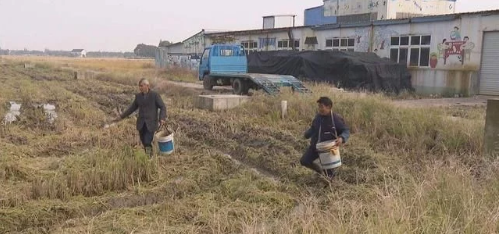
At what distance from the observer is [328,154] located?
630cm

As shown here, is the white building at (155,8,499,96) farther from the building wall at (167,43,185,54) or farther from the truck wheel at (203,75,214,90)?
the building wall at (167,43,185,54)

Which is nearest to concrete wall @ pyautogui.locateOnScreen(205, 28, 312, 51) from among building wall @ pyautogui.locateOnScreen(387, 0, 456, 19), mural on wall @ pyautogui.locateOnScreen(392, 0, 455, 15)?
building wall @ pyautogui.locateOnScreen(387, 0, 456, 19)

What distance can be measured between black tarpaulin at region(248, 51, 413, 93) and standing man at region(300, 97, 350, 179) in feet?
41.3

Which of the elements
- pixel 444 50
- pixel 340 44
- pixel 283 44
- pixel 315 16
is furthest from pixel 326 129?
pixel 315 16

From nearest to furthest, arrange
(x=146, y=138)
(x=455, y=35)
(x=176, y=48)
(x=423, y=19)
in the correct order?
(x=146, y=138) → (x=455, y=35) → (x=423, y=19) → (x=176, y=48)

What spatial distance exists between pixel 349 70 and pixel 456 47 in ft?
14.5

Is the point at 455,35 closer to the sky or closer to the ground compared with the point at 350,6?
closer to the ground

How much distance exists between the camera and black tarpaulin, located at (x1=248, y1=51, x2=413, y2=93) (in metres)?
19.6

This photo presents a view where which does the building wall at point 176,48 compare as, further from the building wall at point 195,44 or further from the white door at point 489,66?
the white door at point 489,66

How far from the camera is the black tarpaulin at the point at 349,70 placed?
19625 mm

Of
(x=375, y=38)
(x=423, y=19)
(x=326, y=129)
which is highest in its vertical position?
(x=423, y=19)

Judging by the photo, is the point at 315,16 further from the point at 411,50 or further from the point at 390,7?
the point at 411,50

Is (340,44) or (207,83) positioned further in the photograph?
(340,44)

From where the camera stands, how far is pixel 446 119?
9781 mm
